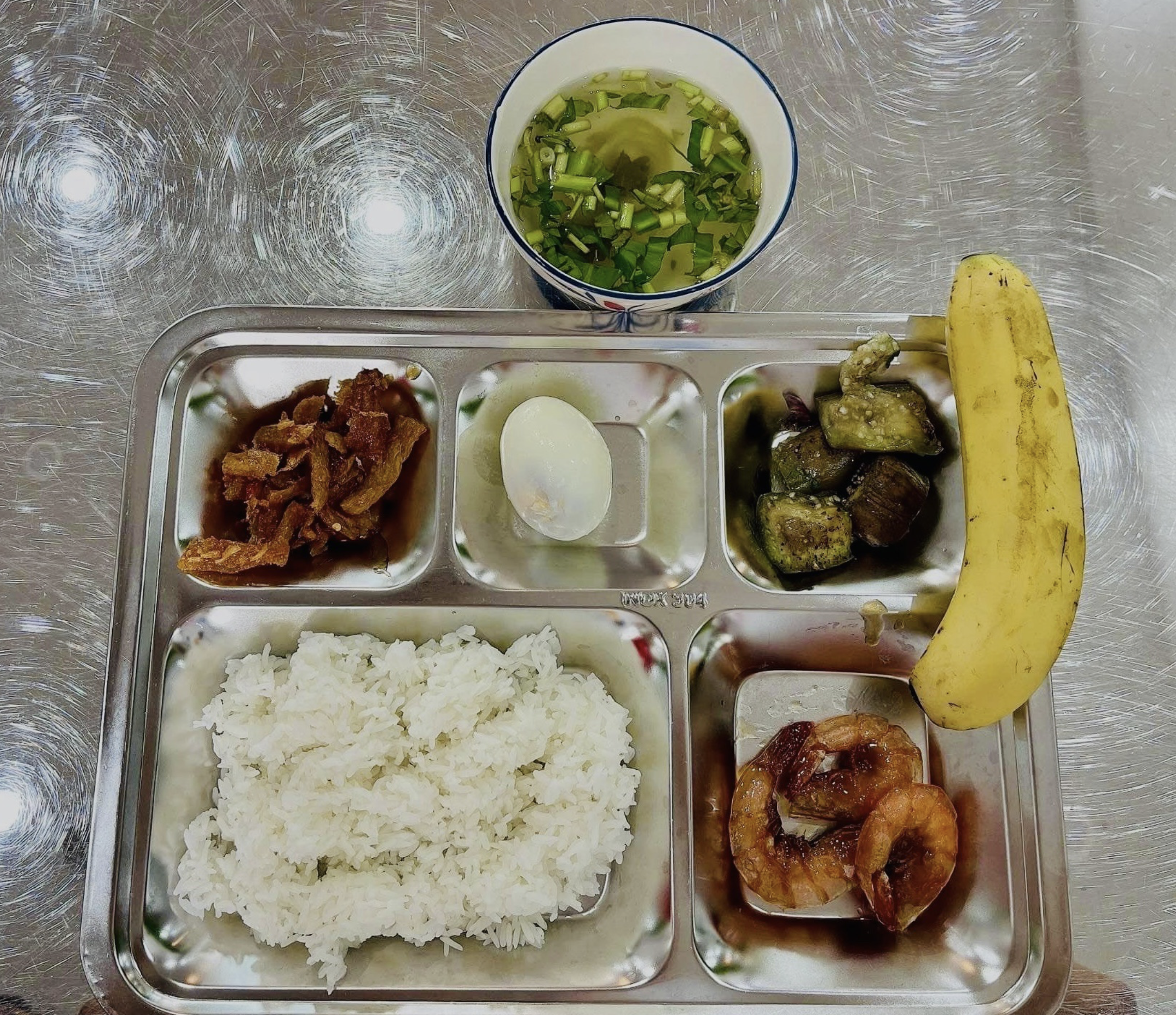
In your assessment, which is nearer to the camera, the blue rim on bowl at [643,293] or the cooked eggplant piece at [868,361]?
the blue rim on bowl at [643,293]

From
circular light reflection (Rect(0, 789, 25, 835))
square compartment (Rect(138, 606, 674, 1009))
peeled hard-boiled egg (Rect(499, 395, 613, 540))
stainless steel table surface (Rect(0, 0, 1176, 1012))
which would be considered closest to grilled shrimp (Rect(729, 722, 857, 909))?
square compartment (Rect(138, 606, 674, 1009))

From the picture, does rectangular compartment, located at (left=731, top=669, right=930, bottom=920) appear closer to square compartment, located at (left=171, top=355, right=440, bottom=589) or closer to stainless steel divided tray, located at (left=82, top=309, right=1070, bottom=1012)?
stainless steel divided tray, located at (left=82, top=309, right=1070, bottom=1012)

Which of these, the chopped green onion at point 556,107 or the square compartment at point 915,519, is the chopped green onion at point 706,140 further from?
the square compartment at point 915,519

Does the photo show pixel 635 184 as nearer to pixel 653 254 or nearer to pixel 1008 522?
pixel 653 254

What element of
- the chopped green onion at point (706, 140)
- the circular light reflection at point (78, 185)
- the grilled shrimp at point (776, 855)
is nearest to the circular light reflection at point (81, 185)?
the circular light reflection at point (78, 185)

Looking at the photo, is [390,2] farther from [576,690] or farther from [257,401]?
[576,690]

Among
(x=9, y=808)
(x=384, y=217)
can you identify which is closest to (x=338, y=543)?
(x=384, y=217)

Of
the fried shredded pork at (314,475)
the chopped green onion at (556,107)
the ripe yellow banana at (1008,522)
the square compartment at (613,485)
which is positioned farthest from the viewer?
the square compartment at (613,485)
